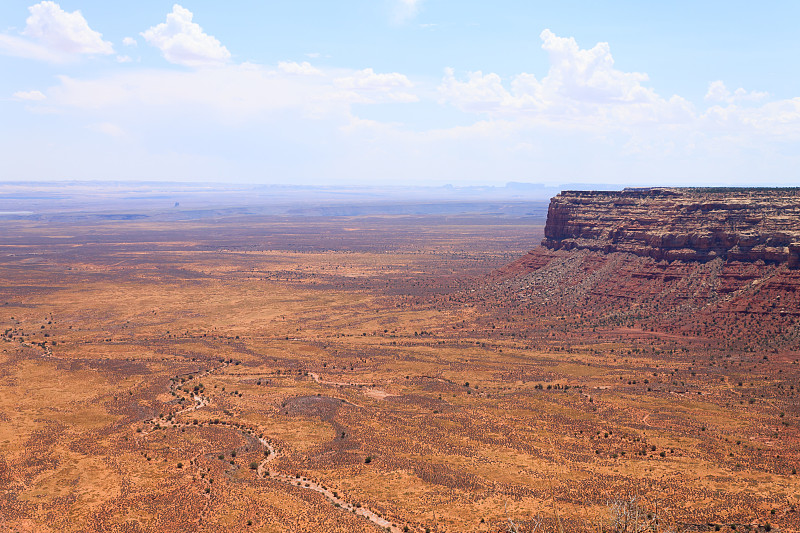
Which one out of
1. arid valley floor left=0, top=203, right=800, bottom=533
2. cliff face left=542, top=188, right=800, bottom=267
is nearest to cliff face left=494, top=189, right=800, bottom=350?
cliff face left=542, top=188, right=800, bottom=267

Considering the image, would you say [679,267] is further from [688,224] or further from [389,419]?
[389,419]

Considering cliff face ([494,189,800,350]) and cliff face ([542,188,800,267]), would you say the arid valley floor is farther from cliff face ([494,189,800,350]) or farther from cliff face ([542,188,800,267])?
cliff face ([542,188,800,267])

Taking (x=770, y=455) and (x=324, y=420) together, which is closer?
(x=770, y=455)

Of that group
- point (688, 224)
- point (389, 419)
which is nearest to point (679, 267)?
point (688, 224)

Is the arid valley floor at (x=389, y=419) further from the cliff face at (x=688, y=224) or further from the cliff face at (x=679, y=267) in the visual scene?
the cliff face at (x=688, y=224)

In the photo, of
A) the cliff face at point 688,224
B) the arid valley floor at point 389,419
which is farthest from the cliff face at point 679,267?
the arid valley floor at point 389,419

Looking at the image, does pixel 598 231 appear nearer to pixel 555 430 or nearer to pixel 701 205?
pixel 701 205

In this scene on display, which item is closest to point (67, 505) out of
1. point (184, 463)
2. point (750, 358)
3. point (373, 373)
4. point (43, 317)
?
point (184, 463)

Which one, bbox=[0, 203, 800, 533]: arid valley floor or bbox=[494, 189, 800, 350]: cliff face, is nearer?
bbox=[0, 203, 800, 533]: arid valley floor
